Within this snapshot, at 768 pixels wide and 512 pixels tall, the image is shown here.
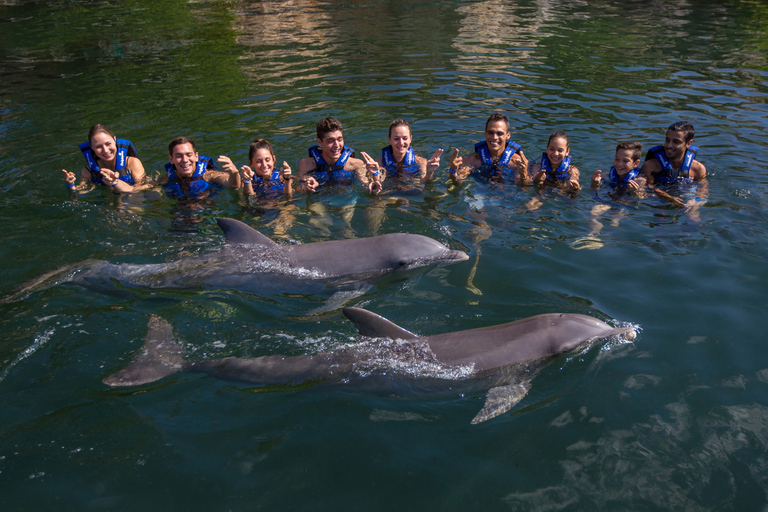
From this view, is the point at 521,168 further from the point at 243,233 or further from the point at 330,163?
the point at 243,233

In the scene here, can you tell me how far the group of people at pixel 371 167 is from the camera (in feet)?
29.0

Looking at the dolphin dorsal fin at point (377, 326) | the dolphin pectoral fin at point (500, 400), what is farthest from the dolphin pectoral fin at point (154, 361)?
the dolphin pectoral fin at point (500, 400)

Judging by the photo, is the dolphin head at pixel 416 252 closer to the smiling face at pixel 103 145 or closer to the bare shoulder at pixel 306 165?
the bare shoulder at pixel 306 165

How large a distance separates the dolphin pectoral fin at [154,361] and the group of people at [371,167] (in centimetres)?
349

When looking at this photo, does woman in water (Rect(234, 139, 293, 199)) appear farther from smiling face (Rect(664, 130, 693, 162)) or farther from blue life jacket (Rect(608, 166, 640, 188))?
smiling face (Rect(664, 130, 693, 162))

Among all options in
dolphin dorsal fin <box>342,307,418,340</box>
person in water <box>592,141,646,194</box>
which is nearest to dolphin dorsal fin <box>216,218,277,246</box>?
dolphin dorsal fin <box>342,307,418,340</box>

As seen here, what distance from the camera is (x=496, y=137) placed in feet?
30.5

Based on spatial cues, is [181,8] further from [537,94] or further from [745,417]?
[745,417]

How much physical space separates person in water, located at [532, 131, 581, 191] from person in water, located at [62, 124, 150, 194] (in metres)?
6.68

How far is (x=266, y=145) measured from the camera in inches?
353

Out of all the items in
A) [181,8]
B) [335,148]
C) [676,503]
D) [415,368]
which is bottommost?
[676,503]

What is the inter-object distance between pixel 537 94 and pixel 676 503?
11823 mm

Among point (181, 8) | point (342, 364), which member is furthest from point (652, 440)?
point (181, 8)

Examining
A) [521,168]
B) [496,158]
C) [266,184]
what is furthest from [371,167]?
[521,168]
